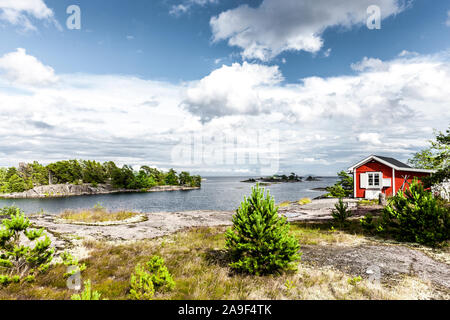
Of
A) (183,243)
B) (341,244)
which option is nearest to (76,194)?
(183,243)

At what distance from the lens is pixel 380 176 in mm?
32562

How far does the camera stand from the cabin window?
108ft

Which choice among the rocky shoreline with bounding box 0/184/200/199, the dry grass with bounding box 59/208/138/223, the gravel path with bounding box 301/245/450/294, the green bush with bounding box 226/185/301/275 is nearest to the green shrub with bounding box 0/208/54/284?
the green bush with bounding box 226/185/301/275

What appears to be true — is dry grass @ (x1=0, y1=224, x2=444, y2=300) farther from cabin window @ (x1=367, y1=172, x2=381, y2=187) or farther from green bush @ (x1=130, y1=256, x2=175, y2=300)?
cabin window @ (x1=367, y1=172, x2=381, y2=187)

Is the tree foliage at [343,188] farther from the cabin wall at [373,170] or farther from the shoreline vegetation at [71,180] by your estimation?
the shoreline vegetation at [71,180]

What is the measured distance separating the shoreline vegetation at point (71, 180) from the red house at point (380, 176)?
8516 cm

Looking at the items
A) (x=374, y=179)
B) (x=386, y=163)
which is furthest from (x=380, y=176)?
(x=386, y=163)

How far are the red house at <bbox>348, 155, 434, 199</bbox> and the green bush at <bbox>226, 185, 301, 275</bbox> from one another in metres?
31.2

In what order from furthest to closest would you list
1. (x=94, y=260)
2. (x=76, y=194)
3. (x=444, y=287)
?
(x=76, y=194)
(x=94, y=260)
(x=444, y=287)

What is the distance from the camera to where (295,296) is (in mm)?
5914

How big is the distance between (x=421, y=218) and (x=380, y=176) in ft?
79.1
